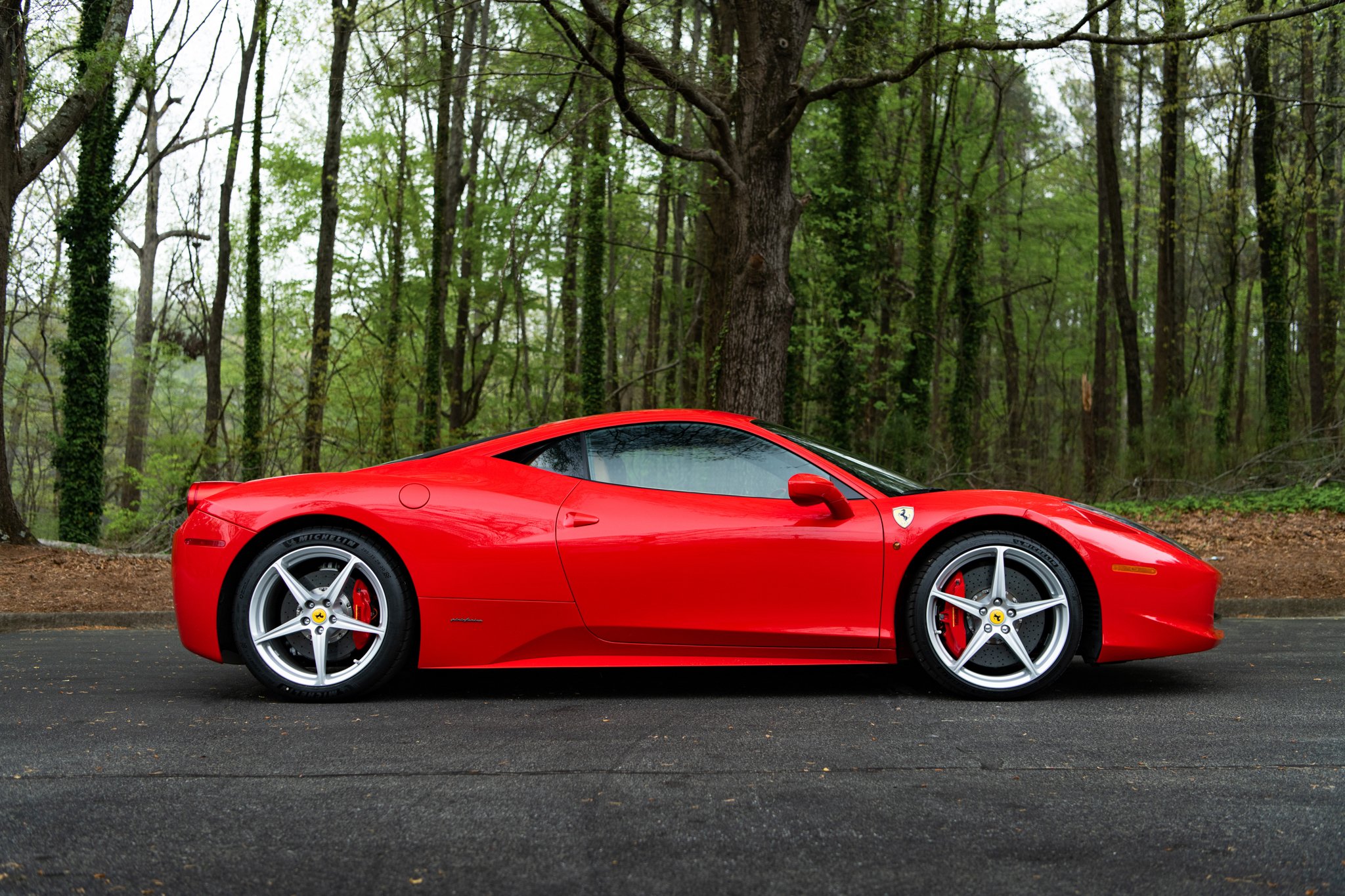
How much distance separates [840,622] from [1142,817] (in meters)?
1.72

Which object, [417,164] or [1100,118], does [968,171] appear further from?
[417,164]

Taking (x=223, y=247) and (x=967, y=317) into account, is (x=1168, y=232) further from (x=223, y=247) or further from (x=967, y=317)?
(x=223, y=247)

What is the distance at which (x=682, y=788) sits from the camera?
118 inches

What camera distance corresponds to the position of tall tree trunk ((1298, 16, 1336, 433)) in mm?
19266

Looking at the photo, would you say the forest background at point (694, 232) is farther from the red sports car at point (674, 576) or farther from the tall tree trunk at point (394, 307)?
the red sports car at point (674, 576)

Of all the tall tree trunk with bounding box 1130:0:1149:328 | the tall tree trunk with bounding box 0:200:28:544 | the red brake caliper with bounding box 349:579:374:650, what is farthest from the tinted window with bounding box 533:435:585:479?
the tall tree trunk with bounding box 1130:0:1149:328

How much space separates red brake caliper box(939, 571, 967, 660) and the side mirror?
535 mm

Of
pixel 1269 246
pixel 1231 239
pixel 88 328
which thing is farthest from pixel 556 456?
pixel 1231 239

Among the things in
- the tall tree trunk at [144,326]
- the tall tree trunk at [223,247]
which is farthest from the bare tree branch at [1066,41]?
the tall tree trunk at [144,326]

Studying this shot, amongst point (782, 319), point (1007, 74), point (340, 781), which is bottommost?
point (340, 781)

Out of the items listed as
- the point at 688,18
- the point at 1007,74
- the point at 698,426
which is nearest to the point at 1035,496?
the point at 698,426

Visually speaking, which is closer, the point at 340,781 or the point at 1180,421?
the point at 340,781

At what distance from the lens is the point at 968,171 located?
26594mm

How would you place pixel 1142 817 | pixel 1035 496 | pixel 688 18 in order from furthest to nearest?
pixel 688 18 → pixel 1035 496 → pixel 1142 817
